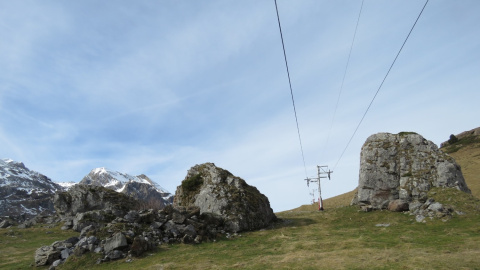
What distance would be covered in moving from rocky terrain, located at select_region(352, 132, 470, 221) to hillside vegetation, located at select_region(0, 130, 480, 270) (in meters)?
1.66

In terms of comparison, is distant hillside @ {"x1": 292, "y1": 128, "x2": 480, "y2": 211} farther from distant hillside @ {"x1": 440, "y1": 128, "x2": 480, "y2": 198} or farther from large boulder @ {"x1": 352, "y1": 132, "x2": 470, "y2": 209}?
large boulder @ {"x1": 352, "y1": 132, "x2": 470, "y2": 209}

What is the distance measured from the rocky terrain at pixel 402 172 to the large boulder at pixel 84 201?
44.1 m

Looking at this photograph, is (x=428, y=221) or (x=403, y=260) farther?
(x=428, y=221)

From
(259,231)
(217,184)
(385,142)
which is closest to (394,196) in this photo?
(385,142)

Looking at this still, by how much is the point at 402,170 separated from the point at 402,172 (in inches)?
11.5

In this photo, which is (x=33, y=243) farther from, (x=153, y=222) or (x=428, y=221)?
(x=428, y=221)

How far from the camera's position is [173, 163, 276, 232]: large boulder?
33062 mm

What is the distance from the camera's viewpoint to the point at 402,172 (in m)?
37.4

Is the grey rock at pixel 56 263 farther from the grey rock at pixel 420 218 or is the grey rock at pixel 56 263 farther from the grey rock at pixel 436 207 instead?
the grey rock at pixel 436 207

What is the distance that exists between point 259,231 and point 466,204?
72.1 ft

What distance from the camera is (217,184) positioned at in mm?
37562

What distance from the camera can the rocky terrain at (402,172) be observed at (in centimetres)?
3449

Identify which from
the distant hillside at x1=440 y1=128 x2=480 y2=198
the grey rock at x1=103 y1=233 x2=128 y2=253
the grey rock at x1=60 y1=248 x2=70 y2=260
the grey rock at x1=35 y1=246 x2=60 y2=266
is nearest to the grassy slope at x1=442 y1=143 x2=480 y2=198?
the distant hillside at x1=440 y1=128 x2=480 y2=198

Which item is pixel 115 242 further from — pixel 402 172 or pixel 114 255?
pixel 402 172
